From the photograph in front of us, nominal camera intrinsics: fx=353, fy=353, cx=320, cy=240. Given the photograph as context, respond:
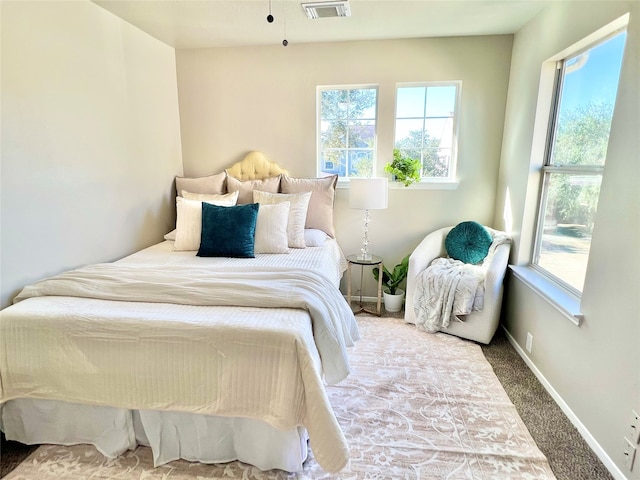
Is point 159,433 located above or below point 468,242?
below

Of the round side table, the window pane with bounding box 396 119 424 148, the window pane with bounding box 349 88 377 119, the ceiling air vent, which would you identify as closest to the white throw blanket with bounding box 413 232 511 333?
the round side table

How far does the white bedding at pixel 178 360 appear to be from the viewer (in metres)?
1.47

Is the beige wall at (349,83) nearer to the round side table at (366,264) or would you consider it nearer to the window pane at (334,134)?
the window pane at (334,134)

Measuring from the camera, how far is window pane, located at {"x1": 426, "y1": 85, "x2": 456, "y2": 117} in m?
3.23

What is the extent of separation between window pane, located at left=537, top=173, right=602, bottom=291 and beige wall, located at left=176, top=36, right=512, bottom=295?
0.86m

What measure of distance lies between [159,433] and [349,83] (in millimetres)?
3055

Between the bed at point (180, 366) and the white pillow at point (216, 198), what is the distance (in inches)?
44.1

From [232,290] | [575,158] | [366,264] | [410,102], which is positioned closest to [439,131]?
[410,102]

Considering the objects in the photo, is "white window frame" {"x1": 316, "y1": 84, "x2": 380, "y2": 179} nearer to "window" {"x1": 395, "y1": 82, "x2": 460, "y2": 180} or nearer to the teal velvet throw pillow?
"window" {"x1": 395, "y1": 82, "x2": 460, "y2": 180}

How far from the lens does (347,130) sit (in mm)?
3436

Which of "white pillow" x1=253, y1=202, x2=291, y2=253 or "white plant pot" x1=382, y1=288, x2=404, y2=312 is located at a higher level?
"white pillow" x1=253, y1=202, x2=291, y2=253

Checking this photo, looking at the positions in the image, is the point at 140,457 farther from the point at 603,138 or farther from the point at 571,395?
the point at 603,138

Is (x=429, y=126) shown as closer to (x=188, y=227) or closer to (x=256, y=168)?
(x=256, y=168)

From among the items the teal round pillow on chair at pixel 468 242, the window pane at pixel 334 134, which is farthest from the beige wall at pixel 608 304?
the window pane at pixel 334 134
